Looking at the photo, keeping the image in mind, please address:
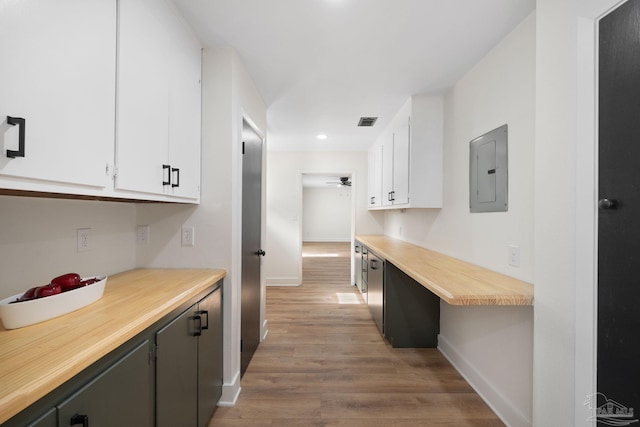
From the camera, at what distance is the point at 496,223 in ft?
6.31

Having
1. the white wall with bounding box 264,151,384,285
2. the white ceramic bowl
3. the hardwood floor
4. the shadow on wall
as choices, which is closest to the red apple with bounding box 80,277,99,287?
the white ceramic bowl

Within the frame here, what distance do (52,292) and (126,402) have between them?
48 cm

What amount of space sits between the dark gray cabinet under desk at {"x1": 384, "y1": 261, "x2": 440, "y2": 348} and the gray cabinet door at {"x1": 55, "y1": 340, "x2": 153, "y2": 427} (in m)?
2.14

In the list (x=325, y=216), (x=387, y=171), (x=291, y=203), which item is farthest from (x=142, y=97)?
(x=325, y=216)

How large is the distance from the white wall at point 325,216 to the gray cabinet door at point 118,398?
37.0 feet

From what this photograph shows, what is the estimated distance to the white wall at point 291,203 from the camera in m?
5.04

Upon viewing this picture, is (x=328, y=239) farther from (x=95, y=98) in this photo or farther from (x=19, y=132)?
(x=19, y=132)

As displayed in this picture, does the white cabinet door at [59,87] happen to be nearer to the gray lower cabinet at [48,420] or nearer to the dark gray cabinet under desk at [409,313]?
the gray lower cabinet at [48,420]

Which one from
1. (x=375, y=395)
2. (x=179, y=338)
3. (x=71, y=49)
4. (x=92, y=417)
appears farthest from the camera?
(x=375, y=395)

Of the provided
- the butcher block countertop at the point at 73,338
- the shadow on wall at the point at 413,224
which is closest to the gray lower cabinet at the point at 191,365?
the butcher block countertop at the point at 73,338

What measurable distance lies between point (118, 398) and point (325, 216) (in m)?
11.6

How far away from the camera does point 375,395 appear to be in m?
2.06

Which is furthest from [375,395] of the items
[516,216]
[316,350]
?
[516,216]

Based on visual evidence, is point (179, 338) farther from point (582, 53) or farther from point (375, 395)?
point (582, 53)
